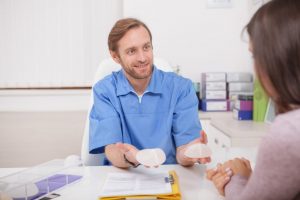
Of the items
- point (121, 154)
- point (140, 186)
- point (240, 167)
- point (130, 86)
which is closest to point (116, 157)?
point (121, 154)

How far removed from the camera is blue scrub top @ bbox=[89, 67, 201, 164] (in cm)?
148

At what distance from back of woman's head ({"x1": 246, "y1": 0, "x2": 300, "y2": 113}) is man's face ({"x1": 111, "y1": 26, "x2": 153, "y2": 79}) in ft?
2.75

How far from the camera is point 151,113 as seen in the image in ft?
4.95

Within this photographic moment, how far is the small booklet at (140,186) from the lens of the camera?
90 cm

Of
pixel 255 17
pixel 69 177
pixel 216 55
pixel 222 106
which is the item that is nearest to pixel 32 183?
pixel 69 177

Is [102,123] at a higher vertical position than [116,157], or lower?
higher

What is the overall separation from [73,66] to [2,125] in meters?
0.72

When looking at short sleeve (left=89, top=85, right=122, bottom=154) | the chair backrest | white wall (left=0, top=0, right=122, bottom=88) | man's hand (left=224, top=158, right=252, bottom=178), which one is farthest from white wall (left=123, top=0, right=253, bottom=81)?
man's hand (left=224, top=158, right=252, bottom=178)

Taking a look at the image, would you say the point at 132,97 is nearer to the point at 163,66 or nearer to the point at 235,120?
the point at 163,66

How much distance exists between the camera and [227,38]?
2658mm

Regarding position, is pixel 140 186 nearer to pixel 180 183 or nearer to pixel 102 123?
pixel 180 183

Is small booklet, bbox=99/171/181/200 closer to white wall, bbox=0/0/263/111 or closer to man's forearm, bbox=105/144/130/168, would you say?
man's forearm, bbox=105/144/130/168

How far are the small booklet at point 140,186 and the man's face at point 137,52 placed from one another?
524 millimetres

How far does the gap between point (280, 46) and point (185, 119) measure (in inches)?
35.6
